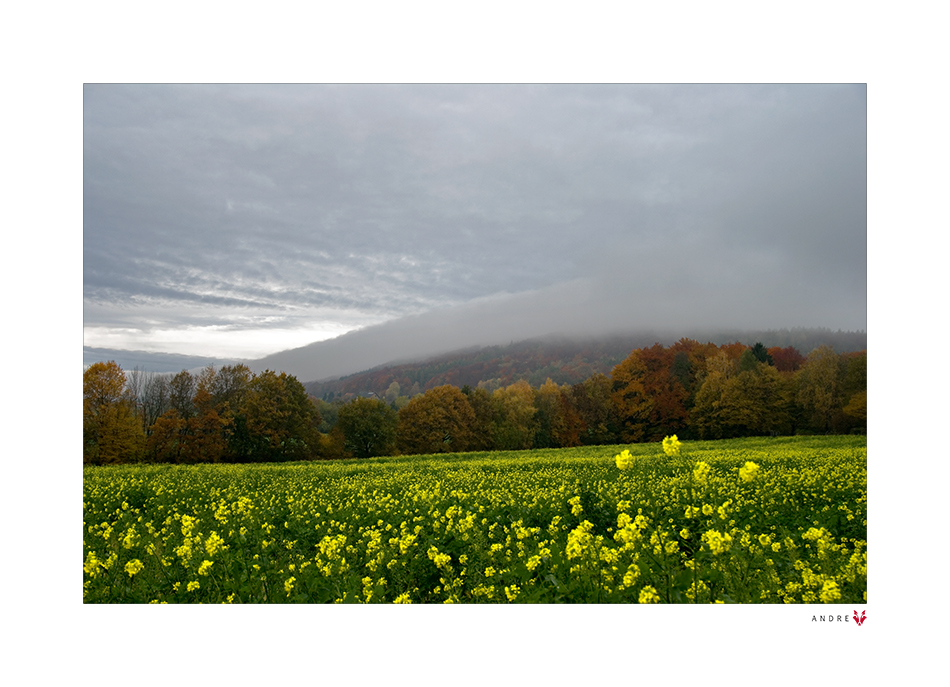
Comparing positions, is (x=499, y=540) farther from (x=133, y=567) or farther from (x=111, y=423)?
(x=111, y=423)

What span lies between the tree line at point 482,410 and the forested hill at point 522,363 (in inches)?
13.1

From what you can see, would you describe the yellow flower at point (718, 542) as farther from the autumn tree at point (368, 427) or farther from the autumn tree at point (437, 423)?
the autumn tree at point (437, 423)

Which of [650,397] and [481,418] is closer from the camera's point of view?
[481,418]

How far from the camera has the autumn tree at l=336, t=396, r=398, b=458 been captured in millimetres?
11456

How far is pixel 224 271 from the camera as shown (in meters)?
6.23

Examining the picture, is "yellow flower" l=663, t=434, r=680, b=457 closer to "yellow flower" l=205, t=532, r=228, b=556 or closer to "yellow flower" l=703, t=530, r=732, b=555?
"yellow flower" l=703, t=530, r=732, b=555

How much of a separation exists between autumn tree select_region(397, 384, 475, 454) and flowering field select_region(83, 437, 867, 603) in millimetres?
5312

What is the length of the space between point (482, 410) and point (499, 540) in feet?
33.5

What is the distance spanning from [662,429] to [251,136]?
13479 mm

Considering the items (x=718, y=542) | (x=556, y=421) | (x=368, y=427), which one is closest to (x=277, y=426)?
(x=368, y=427)

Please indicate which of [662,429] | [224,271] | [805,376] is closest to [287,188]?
[224,271]

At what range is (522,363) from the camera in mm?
10328

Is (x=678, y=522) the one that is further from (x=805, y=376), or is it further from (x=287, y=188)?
(x=805, y=376)
